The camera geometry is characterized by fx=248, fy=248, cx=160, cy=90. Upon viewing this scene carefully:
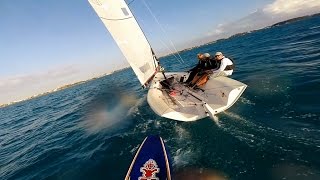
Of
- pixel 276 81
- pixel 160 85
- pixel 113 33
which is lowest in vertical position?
pixel 276 81

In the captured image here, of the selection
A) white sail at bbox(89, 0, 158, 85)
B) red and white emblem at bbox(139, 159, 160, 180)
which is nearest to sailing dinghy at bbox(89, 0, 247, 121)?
Result: white sail at bbox(89, 0, 158, 85)

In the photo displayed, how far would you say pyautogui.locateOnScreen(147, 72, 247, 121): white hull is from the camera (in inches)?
427

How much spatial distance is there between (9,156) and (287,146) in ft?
57.3

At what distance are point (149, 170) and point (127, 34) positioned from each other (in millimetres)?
9080

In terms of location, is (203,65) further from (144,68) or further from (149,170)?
(149,170)

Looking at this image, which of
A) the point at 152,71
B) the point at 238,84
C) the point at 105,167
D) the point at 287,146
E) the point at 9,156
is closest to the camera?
the point at 287,146

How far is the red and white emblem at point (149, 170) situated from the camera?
768 centimetres

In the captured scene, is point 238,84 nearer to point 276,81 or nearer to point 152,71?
point 276,81

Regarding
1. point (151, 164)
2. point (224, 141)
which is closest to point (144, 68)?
point (224, 141)

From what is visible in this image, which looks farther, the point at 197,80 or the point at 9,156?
the point at 9,156

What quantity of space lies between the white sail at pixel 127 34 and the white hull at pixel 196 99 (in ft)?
5.68

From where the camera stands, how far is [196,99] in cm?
1223

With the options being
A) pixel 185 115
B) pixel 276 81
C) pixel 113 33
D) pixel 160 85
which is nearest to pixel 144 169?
pixel 185 115

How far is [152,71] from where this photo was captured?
1616cm
